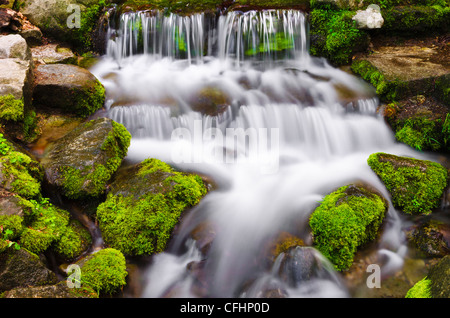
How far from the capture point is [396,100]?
6379 millimetres

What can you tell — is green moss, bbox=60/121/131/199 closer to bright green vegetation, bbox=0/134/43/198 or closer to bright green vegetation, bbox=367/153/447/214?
bright green vegetation, bbox=0/134/43/198

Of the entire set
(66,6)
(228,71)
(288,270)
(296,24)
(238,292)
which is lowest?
(238,292)

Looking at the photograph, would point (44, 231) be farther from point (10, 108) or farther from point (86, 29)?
point (86, 29)

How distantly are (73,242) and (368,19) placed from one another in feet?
25.4

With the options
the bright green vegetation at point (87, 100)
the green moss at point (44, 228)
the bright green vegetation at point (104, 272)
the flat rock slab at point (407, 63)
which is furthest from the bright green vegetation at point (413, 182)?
the bright green vegetation at point (87, 100)

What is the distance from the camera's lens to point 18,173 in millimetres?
4016

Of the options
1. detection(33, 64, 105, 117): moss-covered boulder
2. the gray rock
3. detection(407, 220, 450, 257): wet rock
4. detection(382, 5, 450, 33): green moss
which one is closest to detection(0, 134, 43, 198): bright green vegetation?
detection(33, 64, 105, 117): moss-covered boulder

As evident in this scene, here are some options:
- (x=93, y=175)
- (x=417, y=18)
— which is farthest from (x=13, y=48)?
(x=417, y=18)

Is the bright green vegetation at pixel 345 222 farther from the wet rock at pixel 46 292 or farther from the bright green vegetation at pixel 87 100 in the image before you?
the bright green vegetation at pixel 87 100

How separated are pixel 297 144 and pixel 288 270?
3089 mm

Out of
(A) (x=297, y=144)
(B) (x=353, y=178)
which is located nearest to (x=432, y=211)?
(B) (x=353, y=178)

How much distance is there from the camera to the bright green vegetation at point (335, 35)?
765cm

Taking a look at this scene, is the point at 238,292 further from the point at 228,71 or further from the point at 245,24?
the point at 245,24

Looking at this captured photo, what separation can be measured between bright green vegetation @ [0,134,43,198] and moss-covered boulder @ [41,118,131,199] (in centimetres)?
20
